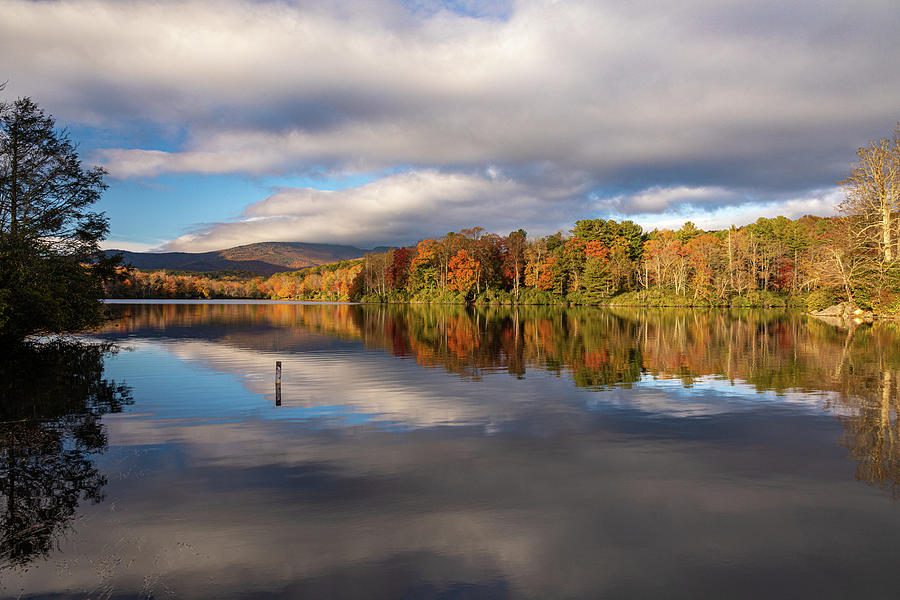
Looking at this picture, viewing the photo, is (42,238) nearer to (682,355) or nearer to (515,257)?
(682,355)

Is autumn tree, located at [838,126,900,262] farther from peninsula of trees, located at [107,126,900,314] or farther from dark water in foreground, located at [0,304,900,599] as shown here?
dark water in foreground, located at [0,304,900,599]

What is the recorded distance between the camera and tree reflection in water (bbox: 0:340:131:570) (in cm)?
720

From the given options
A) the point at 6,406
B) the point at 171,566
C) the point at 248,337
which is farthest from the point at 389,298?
the point at 171,566

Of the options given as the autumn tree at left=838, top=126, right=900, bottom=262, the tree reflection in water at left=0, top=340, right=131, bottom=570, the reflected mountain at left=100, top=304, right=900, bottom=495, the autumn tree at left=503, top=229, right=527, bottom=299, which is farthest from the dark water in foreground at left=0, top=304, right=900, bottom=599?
the autumn tree at left=503, top=229, right=527, bottom=299

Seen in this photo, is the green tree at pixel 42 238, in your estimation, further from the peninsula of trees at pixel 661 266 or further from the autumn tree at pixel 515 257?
the autumn tree at pixel 515 257

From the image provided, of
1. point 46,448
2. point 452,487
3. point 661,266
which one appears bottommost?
point 452,487

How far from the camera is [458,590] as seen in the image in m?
5.80

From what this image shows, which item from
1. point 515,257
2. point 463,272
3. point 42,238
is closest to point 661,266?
point 515,257

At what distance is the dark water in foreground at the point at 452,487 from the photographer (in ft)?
20.1

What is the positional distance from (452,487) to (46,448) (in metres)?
9.25

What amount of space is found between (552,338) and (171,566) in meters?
30.8

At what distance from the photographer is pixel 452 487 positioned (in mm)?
8797

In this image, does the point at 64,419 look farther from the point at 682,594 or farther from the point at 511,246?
the point at 511,246

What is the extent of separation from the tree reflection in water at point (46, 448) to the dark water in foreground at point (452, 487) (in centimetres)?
6
